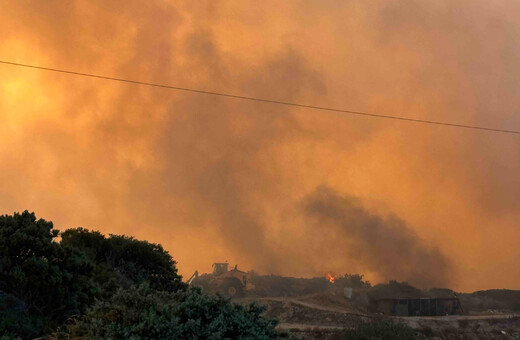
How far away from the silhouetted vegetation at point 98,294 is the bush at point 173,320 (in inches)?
0.7

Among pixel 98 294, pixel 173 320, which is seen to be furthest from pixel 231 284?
pixel 173 320

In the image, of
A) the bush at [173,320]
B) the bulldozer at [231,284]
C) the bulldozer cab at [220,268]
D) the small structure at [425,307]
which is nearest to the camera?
the bush at [173,320]

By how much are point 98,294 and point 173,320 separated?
1374 centimetres

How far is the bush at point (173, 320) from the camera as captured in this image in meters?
8.70

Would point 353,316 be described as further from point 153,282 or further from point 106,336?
point 106,336

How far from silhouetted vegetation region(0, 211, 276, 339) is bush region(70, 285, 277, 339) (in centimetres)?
2

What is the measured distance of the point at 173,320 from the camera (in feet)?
28.6

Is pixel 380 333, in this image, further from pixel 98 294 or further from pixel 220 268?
pixel 220 268

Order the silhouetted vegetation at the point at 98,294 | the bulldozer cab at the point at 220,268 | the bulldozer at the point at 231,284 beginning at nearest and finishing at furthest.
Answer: the silhouetted vegetation at the point at 98,294
the bulldozer at the point at 231,284
the bulldozer cab at the point at 220,268

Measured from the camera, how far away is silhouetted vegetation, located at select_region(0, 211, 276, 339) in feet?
29.9

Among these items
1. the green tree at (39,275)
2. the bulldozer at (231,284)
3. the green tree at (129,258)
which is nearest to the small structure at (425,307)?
the bulldozer at (231,284)

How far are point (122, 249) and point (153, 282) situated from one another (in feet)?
9.28

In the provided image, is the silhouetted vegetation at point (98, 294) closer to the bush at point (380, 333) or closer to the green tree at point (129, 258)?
the green tree at point (129, 258)

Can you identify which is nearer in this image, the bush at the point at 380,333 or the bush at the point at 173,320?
the bush at the point at 173,320
